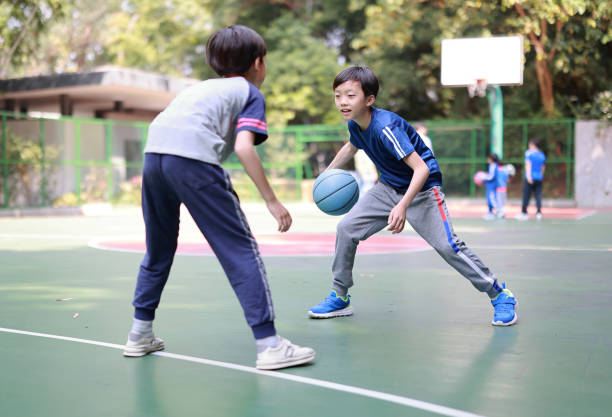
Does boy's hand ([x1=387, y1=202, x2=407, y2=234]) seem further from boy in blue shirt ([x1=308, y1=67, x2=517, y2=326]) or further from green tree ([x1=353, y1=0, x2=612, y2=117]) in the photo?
green tree ([x1=353, y1=0, x2=612, y2=117])

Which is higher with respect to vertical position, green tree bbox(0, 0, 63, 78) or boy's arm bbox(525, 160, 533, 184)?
green tree bbox(0, 0, 63, 78)

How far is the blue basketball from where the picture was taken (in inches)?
208

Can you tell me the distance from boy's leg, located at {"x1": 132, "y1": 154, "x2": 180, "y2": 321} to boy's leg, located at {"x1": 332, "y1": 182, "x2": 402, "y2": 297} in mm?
1470

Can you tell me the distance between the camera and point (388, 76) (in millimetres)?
28578

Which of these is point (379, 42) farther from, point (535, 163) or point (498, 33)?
point (535, 163)

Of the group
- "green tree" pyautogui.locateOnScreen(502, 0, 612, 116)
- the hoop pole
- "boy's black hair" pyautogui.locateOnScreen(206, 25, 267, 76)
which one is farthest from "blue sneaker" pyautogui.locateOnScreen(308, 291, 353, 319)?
"green tree" pyautogui.locateOnScreen(502, 0, 612, 116)

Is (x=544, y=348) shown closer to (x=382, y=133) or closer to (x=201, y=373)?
(x=382, y=133)

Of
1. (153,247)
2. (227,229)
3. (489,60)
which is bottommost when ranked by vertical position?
(153,247)

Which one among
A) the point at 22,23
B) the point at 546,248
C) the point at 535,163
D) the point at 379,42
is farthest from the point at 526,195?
the point at 22,23

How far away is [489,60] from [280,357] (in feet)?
59.5

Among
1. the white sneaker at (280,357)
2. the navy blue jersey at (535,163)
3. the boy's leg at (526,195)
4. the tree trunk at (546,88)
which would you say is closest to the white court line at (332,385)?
the white sneaker at (280,357)

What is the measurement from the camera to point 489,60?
67.7 feet

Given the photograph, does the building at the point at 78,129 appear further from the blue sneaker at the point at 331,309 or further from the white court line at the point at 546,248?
the blue sneaker at the point at 331,309

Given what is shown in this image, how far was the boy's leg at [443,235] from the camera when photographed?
197 inches
